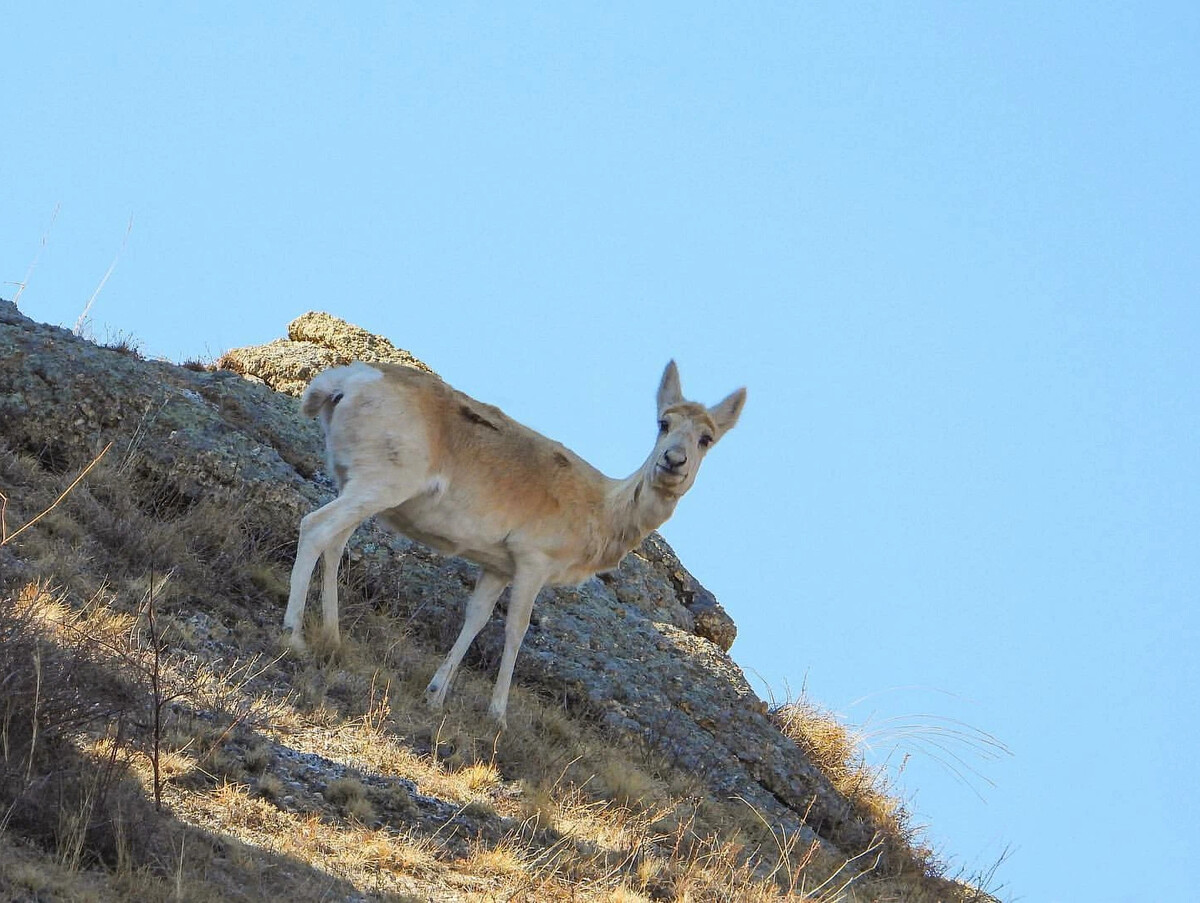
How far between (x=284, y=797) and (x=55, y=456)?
5.85 metres

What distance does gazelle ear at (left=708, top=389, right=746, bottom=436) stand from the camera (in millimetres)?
12648

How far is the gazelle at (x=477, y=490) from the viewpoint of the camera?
36.3ft

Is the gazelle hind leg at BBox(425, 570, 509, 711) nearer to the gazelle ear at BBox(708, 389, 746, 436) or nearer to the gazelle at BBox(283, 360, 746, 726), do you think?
the gazelle at BBox(283, 360, 746, 726)

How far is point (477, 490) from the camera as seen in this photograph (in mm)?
11602

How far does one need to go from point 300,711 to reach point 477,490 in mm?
2494

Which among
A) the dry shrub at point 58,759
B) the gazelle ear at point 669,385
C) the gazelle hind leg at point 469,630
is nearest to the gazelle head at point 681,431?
the gazelle ear at point 669,385

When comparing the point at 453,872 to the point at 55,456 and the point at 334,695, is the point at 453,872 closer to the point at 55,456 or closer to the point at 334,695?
the point at 334,695

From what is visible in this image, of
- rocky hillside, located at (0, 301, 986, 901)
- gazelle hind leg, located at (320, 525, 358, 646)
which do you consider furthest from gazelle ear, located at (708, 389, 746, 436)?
gazelle hind leg, located at (320, 525, 358, 646)

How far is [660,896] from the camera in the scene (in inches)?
355

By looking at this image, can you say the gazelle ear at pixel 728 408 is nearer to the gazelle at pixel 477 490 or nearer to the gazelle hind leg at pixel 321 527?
the gazelle at pixel 477 490

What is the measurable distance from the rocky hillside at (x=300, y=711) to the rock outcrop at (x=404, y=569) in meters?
Answer: 0.03

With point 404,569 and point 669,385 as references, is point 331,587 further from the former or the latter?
point 669,385

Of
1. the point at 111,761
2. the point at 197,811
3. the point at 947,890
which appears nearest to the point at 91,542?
the point at 197,811

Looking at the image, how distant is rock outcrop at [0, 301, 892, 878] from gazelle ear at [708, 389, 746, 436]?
2635mm
